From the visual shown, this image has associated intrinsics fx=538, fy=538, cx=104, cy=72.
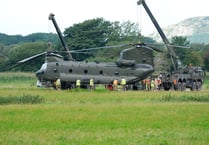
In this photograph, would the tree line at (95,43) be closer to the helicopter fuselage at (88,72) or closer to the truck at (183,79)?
the truck at (183,79)

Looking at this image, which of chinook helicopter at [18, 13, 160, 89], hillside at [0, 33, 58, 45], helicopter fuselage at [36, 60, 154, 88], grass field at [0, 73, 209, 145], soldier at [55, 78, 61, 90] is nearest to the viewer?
grass field at [0, 73, 209, 145]

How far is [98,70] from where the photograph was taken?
5056 centimetres

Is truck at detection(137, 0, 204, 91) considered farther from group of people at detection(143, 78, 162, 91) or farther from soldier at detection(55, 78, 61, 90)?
soldier at detection(55, 78, 61, 90)

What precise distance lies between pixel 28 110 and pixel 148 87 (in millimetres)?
28242

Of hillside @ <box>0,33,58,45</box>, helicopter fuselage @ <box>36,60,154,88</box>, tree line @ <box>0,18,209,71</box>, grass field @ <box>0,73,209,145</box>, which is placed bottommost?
grass field @ <box>0,73,209,145</box>

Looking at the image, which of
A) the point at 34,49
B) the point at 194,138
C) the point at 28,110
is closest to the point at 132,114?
the point at 28,110

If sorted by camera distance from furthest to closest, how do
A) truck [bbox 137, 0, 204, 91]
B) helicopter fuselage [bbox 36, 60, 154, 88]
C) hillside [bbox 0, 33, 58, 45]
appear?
hillside [bbox 0, 33, 58, 45] → truck [bbox 137, 0, 204, 91] → helicopter fuselage [bbox 36, 60, 154, 88]

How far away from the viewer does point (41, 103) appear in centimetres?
2938

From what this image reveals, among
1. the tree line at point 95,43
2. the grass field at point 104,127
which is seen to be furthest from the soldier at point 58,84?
the tree line at point 95,43

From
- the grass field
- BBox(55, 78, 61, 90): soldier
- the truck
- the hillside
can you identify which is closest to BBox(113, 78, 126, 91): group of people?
the truck

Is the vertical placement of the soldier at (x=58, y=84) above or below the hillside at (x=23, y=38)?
below

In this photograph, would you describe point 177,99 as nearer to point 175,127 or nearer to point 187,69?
point 175,127

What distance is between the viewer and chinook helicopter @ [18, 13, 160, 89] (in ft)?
163

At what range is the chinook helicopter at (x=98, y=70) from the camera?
163 feet
